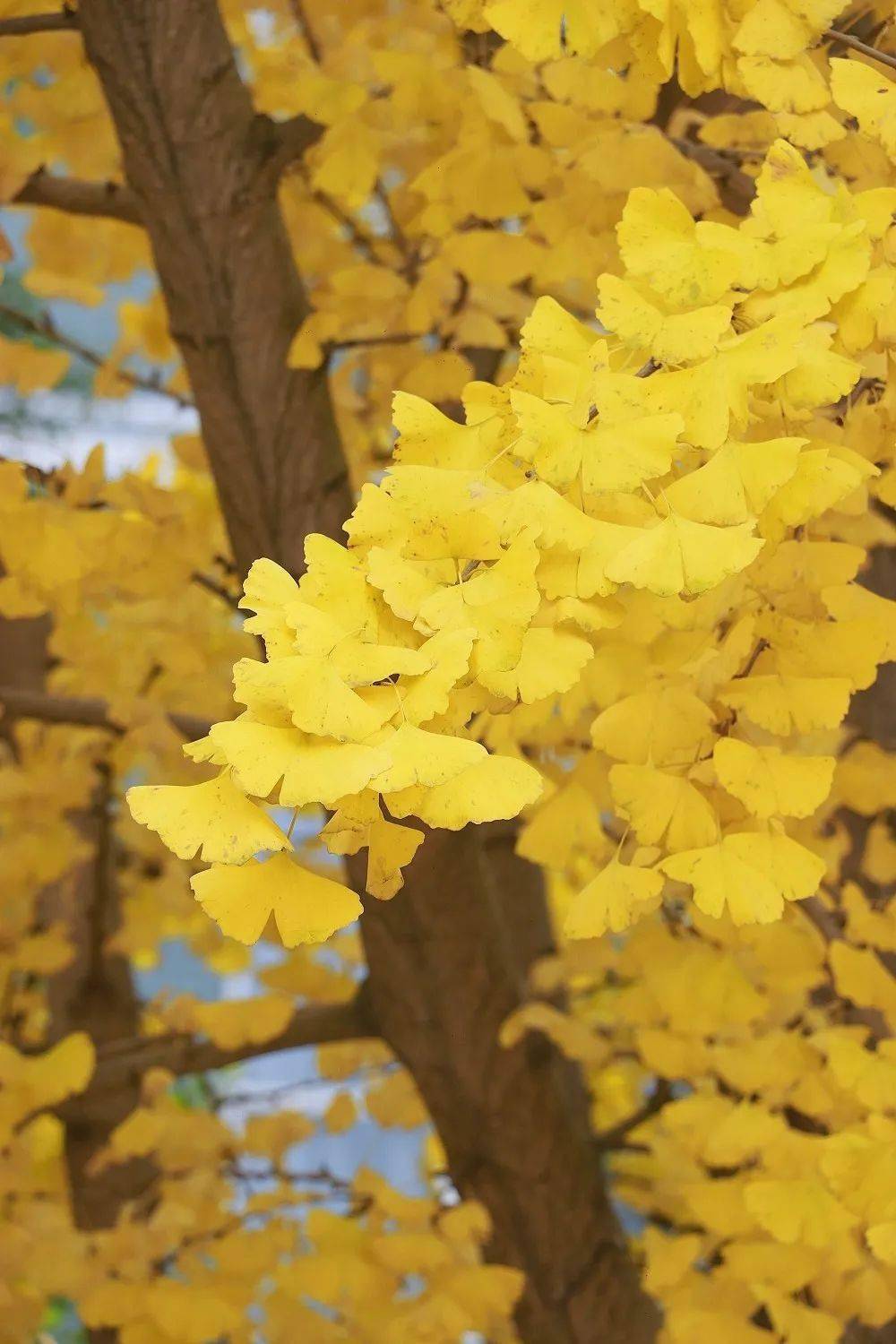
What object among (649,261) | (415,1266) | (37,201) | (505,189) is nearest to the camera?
(649,261)

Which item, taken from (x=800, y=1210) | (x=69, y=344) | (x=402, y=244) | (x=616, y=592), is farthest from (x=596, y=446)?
(x=69, y=344)

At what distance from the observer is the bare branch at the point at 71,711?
1.53 metres

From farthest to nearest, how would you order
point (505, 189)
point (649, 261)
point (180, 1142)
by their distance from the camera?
point (180, 1142)
point (505, 189)
point (649, 261)

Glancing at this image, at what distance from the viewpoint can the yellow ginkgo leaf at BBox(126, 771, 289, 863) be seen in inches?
18.8

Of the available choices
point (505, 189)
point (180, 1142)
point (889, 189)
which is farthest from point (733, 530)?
point (180, 1142)

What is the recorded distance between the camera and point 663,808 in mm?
747

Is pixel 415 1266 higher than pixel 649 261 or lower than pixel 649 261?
lower

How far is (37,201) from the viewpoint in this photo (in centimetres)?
137

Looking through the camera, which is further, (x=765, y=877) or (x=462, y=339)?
(x=462, y=339)

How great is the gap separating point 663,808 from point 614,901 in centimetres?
6

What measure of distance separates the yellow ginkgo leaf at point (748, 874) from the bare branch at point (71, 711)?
35.5 inches

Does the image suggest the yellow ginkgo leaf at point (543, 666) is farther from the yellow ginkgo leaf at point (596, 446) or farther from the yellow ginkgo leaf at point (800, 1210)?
the yellow ginkgo leaf at point (800, 1210)

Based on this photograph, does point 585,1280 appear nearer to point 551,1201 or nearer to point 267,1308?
point 551,1201

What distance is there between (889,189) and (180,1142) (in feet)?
4.71
